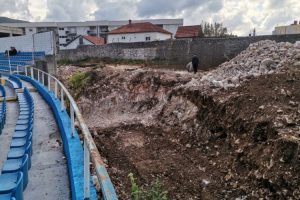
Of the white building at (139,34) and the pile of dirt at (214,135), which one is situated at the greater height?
the white building at (139,34)

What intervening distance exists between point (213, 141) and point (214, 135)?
0.23 metres

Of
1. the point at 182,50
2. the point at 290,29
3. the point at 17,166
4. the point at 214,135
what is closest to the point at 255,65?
the point at 214,135

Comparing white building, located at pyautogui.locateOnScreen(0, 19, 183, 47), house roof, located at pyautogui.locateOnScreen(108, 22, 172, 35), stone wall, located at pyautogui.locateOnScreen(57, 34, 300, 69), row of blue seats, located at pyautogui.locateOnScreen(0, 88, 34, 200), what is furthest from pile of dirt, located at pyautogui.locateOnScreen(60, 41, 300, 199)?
white building, located at pyautogui.locateOnScreen(0, 19, 183, 47)

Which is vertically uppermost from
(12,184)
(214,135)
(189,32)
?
(189,32)

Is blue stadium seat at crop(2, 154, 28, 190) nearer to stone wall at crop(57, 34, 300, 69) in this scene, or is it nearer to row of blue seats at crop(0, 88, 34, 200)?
row of blue seats at crop(0, 88, 34, 200)

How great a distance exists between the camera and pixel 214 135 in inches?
378

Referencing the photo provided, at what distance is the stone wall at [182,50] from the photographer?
Answer: 19188 millimetres

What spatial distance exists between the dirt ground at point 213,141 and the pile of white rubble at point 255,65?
0.51m

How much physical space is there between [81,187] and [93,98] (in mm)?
13523

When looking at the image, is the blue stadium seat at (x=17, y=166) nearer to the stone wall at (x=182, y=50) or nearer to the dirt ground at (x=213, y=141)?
the dirt ground at (x=213, y=141)

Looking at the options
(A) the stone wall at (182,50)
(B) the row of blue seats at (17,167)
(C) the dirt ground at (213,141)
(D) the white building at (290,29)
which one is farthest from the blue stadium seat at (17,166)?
(D) the white building at (290,29)

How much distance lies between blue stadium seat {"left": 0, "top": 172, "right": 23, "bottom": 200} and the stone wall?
1712 centimetres

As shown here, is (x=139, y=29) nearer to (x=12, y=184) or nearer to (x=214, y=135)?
(x=214, y=135)

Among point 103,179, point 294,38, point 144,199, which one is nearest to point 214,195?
point 144,199
